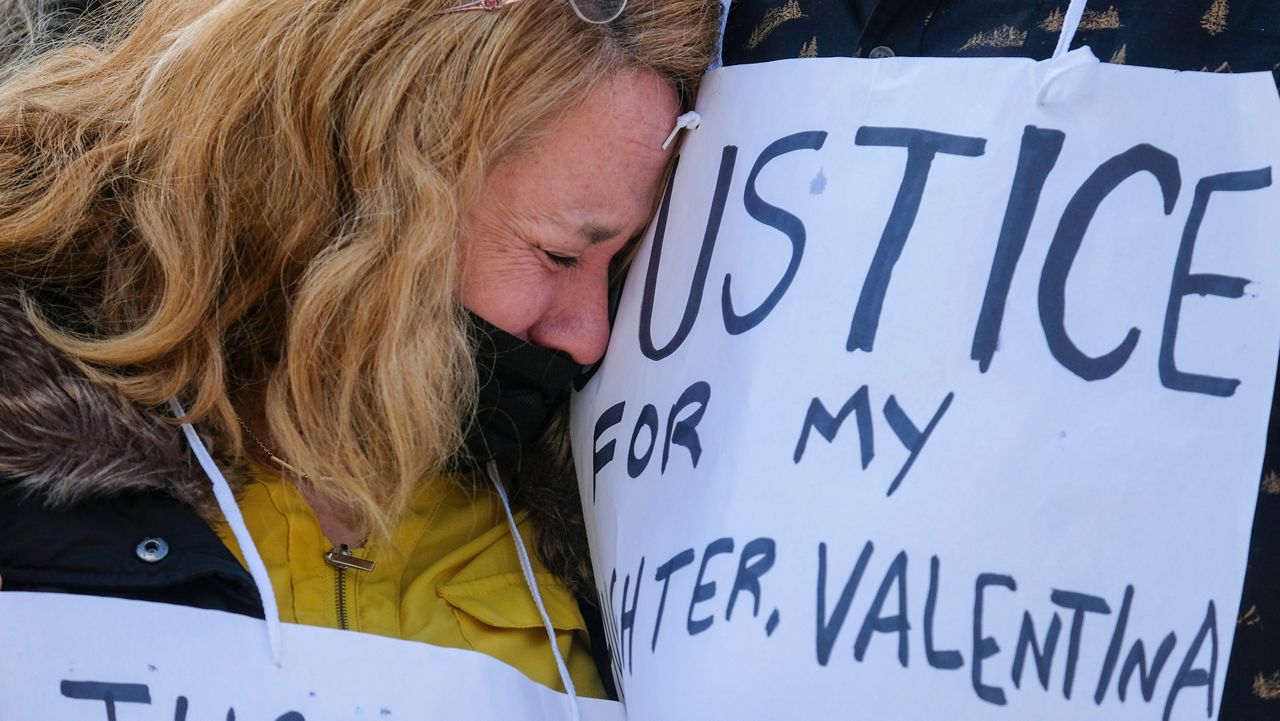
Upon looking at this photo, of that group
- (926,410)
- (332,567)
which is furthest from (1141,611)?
(332,567)

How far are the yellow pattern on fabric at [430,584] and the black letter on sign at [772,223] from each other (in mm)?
501

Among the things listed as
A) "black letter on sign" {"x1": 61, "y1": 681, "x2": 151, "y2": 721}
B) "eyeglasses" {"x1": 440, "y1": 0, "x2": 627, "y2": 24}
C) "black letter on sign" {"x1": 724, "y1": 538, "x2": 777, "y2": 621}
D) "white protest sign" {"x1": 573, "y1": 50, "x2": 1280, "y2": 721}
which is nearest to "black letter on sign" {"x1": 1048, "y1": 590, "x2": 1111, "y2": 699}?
"white protest sign" {"x1": 573, "y1": 50, "x2": 1280, "y2": 721}

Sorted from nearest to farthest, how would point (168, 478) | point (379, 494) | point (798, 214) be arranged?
point (798, 214)
point (168, 478)
point (379, 494)

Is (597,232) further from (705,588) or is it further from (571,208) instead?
(705,588)

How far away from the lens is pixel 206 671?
47.3 inches

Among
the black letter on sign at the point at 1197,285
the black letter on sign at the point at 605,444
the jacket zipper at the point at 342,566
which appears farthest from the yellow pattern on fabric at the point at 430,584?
the black letter on sign at the point at 1197,285

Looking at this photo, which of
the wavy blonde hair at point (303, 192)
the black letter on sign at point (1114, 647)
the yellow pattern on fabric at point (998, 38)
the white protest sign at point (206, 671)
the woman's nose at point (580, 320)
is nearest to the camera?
the black letter on sign at point (1114, 647)

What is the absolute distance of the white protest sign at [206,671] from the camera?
1165 mm

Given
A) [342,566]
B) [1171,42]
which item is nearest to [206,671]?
[342,566]

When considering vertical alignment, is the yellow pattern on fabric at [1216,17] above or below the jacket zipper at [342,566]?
above

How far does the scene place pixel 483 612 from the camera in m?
1.40

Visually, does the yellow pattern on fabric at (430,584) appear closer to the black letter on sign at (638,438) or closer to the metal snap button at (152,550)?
the metal snap button at (152,550)

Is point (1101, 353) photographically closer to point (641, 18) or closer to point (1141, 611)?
point (1141, 611)

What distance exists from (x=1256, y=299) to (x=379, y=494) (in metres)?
0.92
